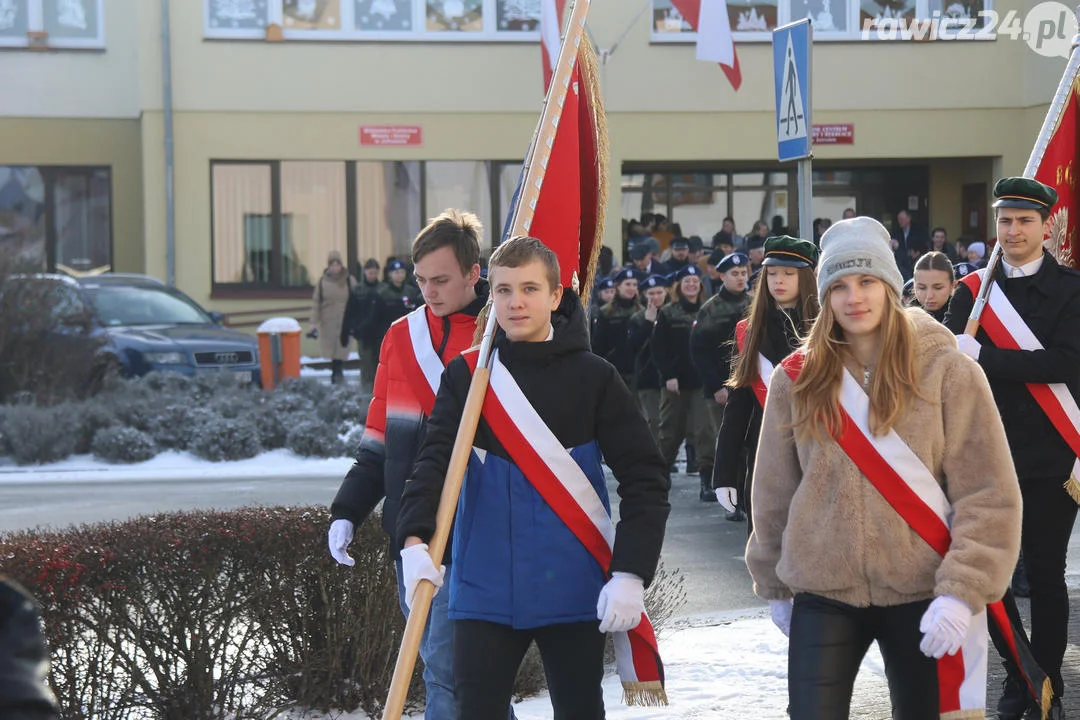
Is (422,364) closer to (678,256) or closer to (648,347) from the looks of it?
(648,347)

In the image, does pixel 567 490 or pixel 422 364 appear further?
pixel 422 364

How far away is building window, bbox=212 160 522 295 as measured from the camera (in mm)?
27500

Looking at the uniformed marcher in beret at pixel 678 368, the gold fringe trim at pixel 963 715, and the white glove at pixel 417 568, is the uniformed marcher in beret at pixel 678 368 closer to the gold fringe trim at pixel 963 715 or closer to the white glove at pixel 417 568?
the white glove at pixel 417 568

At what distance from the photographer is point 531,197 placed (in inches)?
189

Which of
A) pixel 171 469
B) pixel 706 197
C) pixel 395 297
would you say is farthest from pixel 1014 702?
pixel 706 197

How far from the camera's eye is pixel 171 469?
51.3 feet

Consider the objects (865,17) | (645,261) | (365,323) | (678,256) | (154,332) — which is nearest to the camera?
(645,261)

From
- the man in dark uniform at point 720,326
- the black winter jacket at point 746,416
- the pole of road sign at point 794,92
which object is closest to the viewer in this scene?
the black winter jacket at point 746,416

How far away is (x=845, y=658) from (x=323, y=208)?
24.7 m

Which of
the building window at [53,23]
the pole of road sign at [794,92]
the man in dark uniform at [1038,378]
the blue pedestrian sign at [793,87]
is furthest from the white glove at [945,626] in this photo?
the building window at [53,23]

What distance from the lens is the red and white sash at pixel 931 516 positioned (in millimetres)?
3805

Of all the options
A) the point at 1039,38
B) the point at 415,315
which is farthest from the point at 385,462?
the point at 1039,38

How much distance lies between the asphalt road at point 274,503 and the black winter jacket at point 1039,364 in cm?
278

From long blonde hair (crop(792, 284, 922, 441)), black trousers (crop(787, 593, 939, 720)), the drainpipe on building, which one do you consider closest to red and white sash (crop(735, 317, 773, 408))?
long blonde hair (crop(792, 284, 922, 441))
